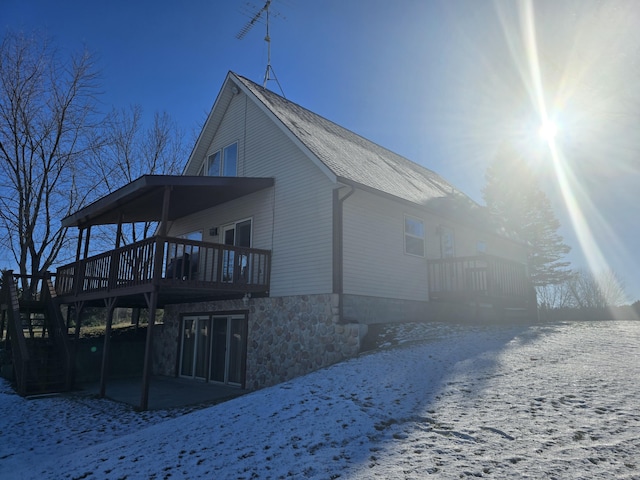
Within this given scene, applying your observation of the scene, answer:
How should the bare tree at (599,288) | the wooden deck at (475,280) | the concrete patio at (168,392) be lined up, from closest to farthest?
1. the concrete patio at (168,392)
2. the wooden deck at (475,280)
3. the bare tree at (599,288)

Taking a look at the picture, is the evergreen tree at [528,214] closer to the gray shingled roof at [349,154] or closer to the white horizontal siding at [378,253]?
the gray shingled roof at [349,154]

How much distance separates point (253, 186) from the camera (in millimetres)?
12602

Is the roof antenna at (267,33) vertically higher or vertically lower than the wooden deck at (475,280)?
higher

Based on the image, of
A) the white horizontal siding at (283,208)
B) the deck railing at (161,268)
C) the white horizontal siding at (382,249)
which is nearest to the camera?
the deck railing at (161,268)

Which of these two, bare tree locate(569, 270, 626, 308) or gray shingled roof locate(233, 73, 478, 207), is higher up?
gray shingled roof locate(233, 73, 478, 207)

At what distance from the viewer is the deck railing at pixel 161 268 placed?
10219 millimetres

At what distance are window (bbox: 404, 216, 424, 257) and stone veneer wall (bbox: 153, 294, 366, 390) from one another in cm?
385

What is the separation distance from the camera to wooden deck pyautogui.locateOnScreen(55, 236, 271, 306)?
33.7ft

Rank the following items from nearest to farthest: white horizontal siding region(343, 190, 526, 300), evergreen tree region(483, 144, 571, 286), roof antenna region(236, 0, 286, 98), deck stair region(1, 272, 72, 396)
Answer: white horizontal siding region(343, 190, 526, 300) < deck stair region(1, 272, 72, 396) < roof antenna region(236, 0, 286, 98) < evergreen tree region(483, 144, 571, 286)

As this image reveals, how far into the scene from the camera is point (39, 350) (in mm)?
13391

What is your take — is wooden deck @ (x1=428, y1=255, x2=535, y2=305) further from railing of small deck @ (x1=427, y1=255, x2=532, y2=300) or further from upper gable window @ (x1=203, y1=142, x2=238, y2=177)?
upper gable window @ (x1=203, y1=142, x2=238, y2=177)

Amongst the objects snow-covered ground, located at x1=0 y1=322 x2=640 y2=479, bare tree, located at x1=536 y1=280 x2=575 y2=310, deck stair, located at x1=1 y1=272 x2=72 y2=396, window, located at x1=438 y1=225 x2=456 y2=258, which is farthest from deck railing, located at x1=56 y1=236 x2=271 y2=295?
bare tree, located at x1=536 y1=280 x2=575 y2=310

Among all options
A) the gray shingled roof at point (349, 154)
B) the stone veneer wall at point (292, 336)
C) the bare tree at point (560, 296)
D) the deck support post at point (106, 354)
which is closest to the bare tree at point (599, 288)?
the bare tree at point (560, 296)

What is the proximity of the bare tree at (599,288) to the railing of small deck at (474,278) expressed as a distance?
29864 millimetres
